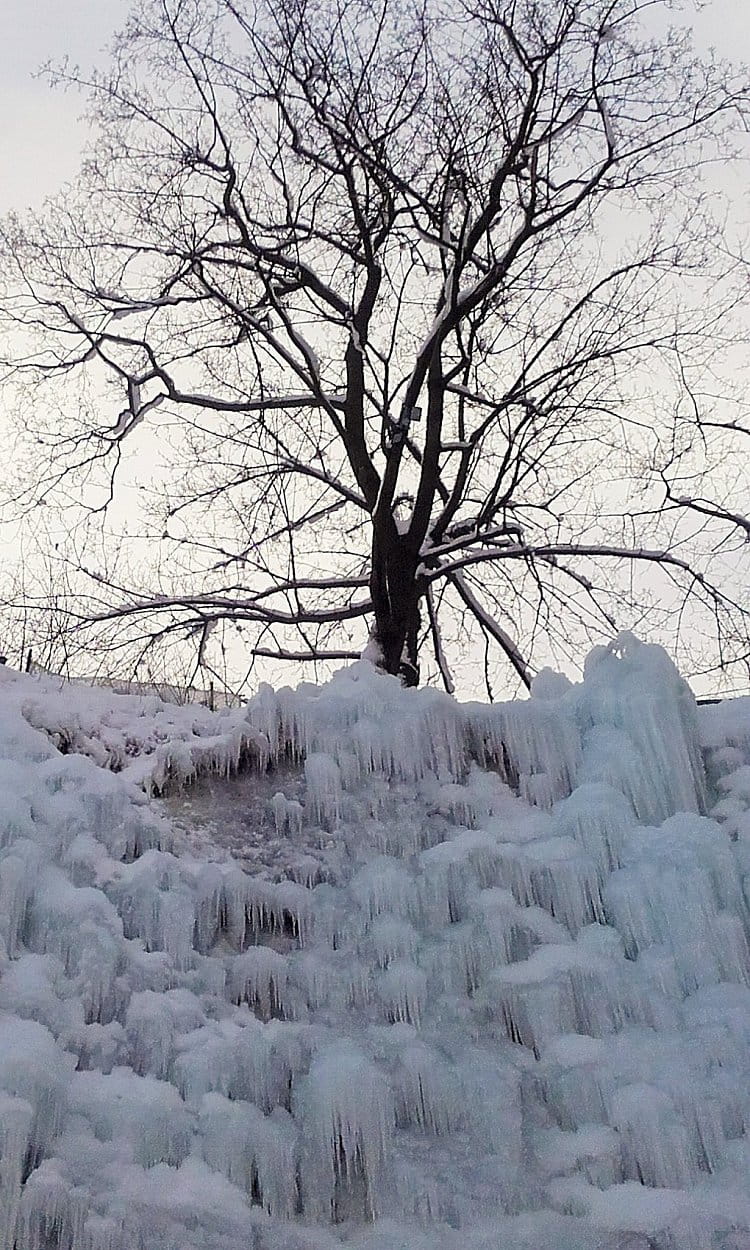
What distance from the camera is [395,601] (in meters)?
8.61

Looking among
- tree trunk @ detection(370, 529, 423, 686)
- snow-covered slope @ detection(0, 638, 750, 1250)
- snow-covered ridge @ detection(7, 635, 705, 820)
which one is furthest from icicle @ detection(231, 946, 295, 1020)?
tree trunk @ detection(370, 529, 423, 686)

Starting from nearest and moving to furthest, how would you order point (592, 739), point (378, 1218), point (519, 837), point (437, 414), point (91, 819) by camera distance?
point (378, 1218)
point (91, 819)
point (519, 837)
point (592, 739)
point (437, 414)

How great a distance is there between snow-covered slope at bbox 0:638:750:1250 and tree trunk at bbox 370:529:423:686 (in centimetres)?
376

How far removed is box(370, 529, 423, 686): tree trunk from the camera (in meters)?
8.48

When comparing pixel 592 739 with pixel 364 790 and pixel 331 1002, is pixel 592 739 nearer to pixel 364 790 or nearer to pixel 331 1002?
pixel 364 790

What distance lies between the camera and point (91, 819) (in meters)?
3.95

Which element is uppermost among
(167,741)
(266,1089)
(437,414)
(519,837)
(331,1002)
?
(437,414)

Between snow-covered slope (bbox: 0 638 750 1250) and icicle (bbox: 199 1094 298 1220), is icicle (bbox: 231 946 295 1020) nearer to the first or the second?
snow-covered slope (bbox: 0 638 750 1250)

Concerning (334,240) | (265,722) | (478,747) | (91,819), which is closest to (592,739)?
(478,747)

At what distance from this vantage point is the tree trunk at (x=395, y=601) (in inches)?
334

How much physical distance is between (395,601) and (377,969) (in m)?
5.01

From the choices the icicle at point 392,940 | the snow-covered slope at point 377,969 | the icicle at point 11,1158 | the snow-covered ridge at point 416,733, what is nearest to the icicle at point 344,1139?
the snow-covered slope at point 377,969

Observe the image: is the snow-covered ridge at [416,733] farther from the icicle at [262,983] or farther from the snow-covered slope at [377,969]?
the icicle at [262,983]

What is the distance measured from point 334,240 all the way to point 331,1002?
7.14 m
